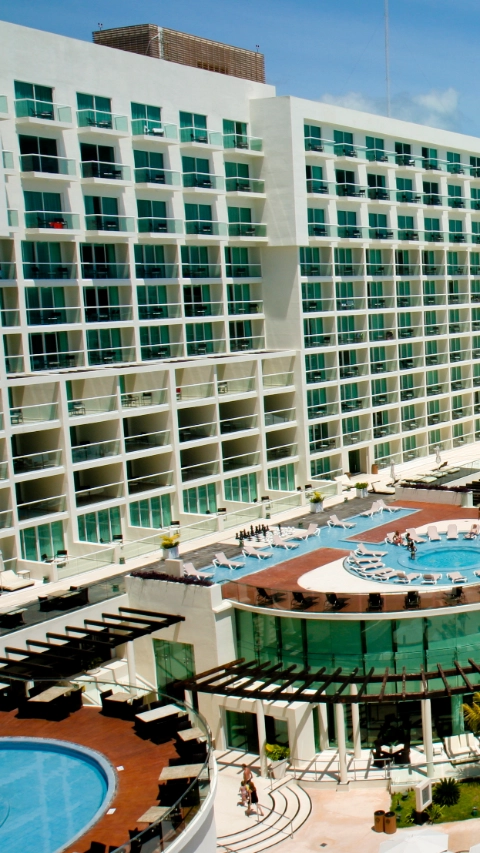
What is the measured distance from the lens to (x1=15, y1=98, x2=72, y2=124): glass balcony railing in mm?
50375

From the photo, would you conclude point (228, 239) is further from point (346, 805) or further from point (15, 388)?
point (346, 805)

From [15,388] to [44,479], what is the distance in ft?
15.9

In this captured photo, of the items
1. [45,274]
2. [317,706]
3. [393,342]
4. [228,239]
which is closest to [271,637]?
[317,706]

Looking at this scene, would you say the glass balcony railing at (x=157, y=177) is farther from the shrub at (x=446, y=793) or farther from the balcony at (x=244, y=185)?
the shrub at (x=446, y=793)

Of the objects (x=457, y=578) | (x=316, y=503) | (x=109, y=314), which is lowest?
(x=457, y=578)

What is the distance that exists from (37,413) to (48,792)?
26.4 meters

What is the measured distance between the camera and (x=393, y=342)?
7300 cm

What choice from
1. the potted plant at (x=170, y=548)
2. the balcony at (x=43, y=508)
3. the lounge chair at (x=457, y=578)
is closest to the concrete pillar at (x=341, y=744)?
the lounge chair at (x=457, y=578)

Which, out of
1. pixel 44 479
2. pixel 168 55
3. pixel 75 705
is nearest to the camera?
pixel 75 705

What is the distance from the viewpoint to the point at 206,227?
6131 centimetres

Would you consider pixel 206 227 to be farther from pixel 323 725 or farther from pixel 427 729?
pixel 427 729

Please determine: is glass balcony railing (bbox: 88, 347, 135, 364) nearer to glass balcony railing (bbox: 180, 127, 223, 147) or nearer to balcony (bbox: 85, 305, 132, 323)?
balcony (bbox: 85, 305, 132, 323)

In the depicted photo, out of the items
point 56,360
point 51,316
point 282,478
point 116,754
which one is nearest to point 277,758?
point 116,754

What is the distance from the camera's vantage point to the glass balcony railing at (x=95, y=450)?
5084 cm
